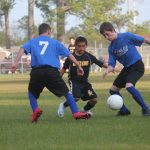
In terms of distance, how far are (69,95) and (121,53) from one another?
53.4 inches

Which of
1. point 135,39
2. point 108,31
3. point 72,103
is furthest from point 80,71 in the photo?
point 135,39

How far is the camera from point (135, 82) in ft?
39.0

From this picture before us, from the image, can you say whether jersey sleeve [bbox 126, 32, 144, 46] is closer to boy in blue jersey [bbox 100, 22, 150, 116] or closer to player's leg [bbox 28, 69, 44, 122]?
boy in blue jersey [bbox 100, 22, 150, 116]

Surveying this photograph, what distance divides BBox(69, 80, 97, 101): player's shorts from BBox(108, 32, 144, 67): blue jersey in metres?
0.81

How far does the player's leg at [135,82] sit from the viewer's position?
11.7 m

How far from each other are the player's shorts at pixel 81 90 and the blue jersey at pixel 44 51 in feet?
4.66

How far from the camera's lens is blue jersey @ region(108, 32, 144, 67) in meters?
11.9

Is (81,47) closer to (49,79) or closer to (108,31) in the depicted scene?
(108,31)

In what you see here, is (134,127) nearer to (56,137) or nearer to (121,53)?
(56,137)

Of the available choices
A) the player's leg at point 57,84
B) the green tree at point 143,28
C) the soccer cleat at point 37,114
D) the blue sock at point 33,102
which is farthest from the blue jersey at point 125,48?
the green tree at point 143,28

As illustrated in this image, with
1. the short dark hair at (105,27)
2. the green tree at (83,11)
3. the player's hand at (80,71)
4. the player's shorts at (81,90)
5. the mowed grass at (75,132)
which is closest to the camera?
the mowed grass at (75,132)

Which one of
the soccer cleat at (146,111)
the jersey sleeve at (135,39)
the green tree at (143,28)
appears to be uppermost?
the jersey sleeve at (135,39)

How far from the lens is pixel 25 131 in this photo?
9.77 meters

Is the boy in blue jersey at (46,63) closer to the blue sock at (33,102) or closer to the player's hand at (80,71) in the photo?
the blue sock at (33,102)
